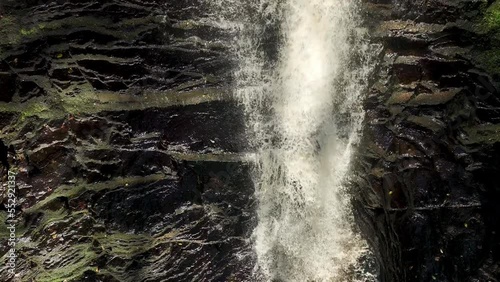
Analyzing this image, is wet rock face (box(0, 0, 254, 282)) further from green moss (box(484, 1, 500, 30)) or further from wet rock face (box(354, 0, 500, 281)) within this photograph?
green moss (box(484, 1, 500, 30))

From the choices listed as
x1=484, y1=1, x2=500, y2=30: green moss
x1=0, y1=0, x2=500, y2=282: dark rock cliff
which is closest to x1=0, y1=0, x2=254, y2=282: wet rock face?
x1=0, y1=0, x2=500, y2=282: dark rock cliff

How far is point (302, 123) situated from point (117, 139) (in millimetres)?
2683

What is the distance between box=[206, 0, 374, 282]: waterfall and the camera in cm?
485

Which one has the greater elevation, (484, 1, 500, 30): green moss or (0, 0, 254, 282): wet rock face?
(484, 1, 500, 30): green moss

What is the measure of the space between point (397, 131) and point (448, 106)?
26.5 inches

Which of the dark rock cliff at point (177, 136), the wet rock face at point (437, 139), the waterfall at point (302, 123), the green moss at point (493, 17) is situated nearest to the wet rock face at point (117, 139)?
the dark rock cliff at point (177, 136)

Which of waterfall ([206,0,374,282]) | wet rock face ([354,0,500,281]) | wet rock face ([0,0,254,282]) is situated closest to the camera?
wet rock face ([354,0,500,281])

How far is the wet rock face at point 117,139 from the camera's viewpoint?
446 centimetres

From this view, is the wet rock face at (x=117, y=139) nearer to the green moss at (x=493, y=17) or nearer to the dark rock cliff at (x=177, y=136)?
the dark rock cliff at (x=177, y=136)

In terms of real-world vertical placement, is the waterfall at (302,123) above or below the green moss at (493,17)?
below

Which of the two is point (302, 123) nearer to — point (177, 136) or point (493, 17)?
point (177, 136)

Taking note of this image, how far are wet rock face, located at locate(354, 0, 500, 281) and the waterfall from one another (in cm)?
47

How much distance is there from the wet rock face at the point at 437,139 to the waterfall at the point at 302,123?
0.47m

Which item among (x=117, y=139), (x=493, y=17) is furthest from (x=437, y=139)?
(x=117, y=139)
